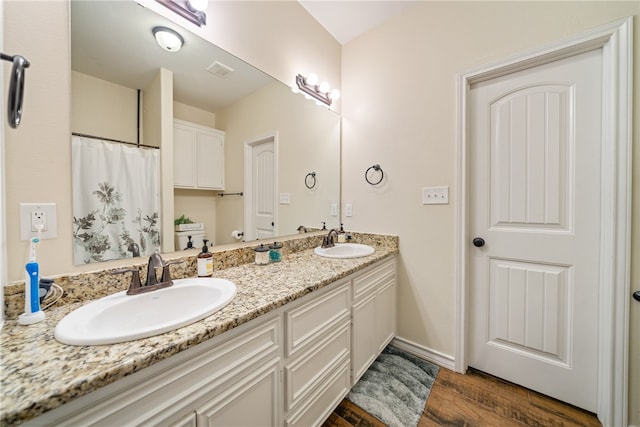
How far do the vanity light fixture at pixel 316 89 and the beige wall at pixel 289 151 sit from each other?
0.07 meters

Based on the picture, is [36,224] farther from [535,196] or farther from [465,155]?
[535,196]

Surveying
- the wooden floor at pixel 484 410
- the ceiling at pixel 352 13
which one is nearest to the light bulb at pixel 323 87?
the ceiling at pixel 352 13

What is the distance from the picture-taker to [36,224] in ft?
2.66

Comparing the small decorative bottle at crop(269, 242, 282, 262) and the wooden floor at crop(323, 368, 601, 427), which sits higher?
the small decorative bottle at crop(269, 242, 282, 262)

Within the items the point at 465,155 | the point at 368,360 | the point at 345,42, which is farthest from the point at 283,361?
the point at 345,42

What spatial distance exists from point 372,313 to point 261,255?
2.59 ft

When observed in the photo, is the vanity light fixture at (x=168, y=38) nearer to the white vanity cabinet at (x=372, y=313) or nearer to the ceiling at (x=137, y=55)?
the ceiling at (x=137, y=55)

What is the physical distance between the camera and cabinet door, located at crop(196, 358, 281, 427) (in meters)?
0.72

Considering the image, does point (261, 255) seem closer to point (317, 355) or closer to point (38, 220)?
point (317, 355)

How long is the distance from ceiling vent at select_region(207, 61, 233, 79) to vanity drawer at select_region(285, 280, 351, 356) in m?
1.28

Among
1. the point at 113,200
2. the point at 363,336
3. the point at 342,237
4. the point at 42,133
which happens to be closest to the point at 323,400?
the point at 363,336

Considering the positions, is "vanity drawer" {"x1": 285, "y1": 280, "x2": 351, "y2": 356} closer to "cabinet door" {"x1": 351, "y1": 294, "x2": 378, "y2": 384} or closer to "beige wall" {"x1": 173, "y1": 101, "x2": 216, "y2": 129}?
"cabinet door" {"x1": 351, "y1": 294, "x2": 378, "y2": 384}

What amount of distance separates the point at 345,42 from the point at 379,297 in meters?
2.15

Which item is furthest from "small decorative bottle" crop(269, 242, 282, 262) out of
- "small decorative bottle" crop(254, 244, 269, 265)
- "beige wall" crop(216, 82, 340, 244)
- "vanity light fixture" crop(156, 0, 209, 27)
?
"vanity light fixture" crop(156, 0, 209, 27)
